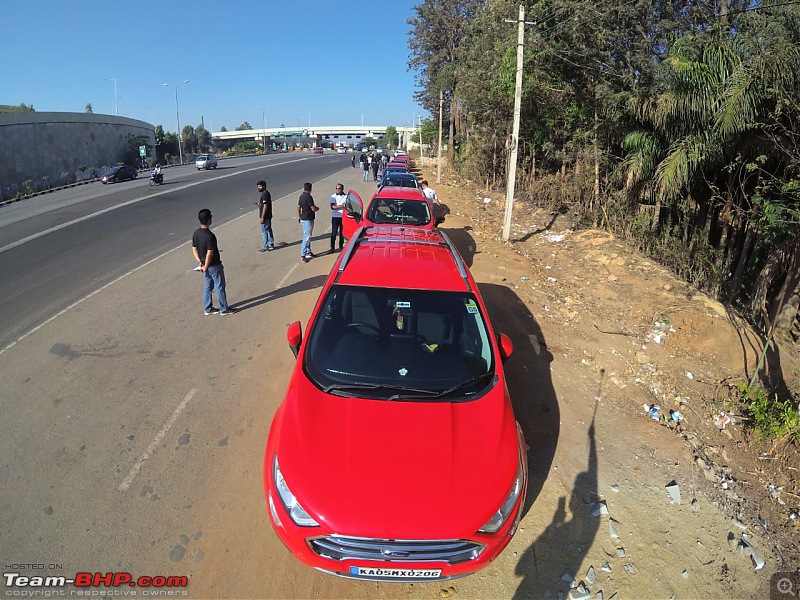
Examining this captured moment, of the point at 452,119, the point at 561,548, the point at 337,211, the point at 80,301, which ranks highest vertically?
the point at 452,119

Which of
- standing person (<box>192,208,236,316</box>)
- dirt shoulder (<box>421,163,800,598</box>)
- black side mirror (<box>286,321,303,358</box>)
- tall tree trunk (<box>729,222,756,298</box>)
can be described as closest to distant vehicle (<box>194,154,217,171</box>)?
standing person (<box>192,208,236,316</box>)

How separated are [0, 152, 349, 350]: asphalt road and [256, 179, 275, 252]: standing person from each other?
2583 millimetres

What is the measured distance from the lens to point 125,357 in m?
6.00

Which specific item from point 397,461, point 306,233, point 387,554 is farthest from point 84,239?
point 387,554

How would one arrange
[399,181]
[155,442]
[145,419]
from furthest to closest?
[399,181]
[145,419]
[155,442]

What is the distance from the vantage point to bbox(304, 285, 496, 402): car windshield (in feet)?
11.3

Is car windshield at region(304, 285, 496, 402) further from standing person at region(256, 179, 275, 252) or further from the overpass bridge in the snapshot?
the overpass bridge

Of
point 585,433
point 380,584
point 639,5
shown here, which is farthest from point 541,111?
point 380,584

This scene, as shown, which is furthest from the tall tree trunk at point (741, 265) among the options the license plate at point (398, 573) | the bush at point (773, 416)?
the license plate at point (398, 573)

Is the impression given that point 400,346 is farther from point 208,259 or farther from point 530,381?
point 208,259

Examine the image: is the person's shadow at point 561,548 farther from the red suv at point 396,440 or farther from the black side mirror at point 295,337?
the black side mirror at point 295,337

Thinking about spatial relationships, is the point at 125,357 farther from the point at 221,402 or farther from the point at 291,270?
the point at 291,270

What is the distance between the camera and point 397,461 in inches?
114

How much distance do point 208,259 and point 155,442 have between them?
320cm
